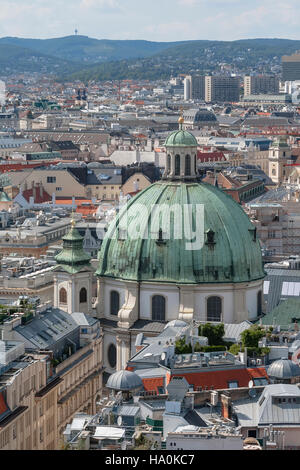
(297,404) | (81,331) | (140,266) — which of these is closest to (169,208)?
(140,266)

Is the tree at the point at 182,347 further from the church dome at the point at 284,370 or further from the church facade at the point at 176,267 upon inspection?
the church facade at the point at 176,267

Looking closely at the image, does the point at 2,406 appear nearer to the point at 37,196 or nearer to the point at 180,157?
the point at 180,157

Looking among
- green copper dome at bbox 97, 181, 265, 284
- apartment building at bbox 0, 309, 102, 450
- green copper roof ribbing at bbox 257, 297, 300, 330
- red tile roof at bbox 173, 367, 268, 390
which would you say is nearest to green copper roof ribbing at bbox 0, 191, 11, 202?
green copper dome at bbox 97, 181, 265, 284

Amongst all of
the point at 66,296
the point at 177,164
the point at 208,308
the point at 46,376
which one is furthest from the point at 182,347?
the point at 177,164

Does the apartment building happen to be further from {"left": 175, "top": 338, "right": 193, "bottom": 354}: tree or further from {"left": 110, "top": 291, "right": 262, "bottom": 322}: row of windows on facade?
{"left": 175, "top": 338, "right": 193, "bottom": 354}: tree

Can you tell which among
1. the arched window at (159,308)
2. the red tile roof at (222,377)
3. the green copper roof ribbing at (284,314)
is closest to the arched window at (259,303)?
the green copper roof ribbing at (284,314)
